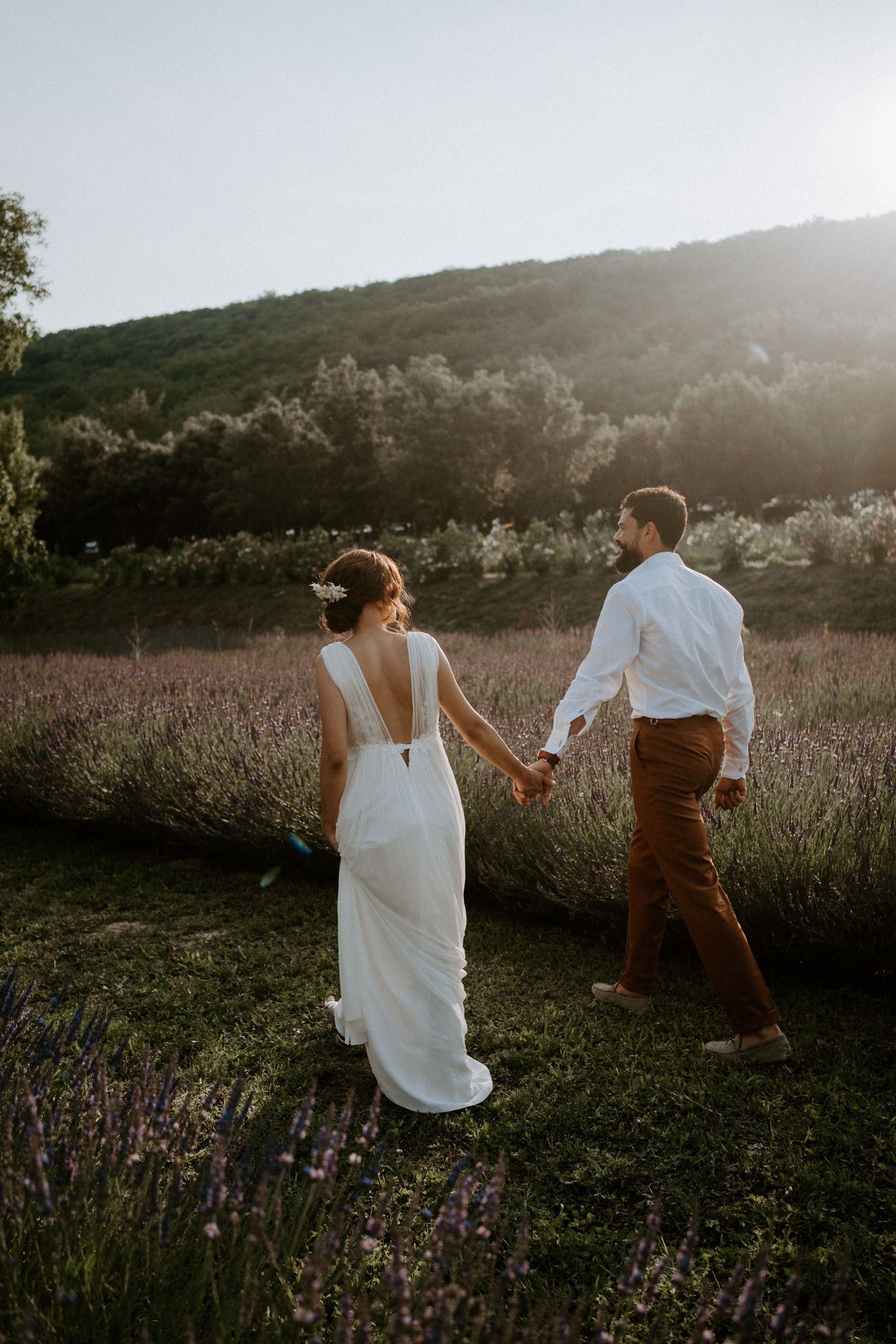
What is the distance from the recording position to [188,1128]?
1.70 m

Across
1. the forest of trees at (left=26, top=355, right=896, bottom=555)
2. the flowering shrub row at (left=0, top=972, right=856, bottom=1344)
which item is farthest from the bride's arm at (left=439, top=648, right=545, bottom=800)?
the forest of trees at (left=26, top=355, right=896, bottom=555)

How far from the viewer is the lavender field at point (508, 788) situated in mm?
3682

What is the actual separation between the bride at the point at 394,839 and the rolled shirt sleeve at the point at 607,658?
0.43m

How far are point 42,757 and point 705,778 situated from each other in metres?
4.84

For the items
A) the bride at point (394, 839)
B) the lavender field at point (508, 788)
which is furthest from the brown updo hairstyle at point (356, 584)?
the lavender field at point (508, 788)

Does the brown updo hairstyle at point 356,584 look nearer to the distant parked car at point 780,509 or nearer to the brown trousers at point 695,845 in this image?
the brown trousers at point 695,845

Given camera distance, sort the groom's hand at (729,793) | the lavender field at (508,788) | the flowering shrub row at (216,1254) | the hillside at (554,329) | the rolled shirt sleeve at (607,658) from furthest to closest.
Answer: the hillside at (554,329) < the lavender field at (508,788) < the groom's hand at (729,793) < the rolled shirt sleeve at (607,658) < the flowering shrub row at (216,1254)

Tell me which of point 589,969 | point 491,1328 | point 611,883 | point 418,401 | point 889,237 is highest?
point 889,237

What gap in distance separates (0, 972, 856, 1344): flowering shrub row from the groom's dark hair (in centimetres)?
228

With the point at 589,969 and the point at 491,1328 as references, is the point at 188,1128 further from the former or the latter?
the point at 589,969

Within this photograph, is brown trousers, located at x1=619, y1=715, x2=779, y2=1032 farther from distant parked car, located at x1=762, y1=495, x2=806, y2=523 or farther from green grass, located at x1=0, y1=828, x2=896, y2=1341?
distant parked car, located at x1=762, y1=495, x2=806, y2=523

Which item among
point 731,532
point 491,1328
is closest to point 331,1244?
point 491,1328

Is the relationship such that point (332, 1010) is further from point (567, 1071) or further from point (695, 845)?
point (695, 845)

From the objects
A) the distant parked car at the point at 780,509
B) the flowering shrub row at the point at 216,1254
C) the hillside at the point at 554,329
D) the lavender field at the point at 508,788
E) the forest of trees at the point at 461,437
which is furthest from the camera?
the hillside at the point at 554,329
